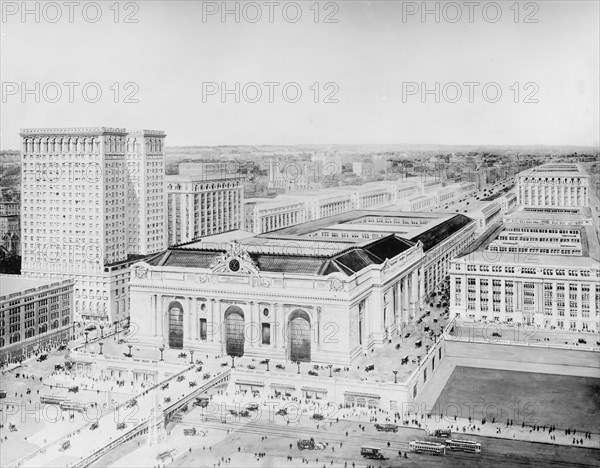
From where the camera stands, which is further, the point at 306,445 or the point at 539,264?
the point at 539,264

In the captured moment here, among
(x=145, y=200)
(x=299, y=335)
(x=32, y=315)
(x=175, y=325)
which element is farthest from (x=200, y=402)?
(x=145, y=200)

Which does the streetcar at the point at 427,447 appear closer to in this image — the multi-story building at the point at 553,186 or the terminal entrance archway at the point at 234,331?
the terminal entrance archway at the point at 234,331

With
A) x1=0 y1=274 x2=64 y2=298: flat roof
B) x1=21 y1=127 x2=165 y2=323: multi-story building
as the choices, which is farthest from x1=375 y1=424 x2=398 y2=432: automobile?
x1=0 y1=274 x2=64 y2=298: flat roof

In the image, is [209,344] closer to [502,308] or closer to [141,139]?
[141,139]

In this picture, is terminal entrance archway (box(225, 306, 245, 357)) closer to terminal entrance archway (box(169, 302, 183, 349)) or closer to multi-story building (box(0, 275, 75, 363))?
terminal entrance archway (box(169, 302, 183, 349))

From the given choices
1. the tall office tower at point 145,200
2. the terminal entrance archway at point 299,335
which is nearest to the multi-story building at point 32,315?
the tall office tower at point 145,200

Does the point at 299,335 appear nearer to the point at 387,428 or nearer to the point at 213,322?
the point at 213,322

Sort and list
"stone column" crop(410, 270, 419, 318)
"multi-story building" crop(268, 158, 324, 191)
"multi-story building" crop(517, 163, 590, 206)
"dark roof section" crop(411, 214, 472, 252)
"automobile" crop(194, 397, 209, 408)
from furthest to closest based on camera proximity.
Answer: "dark roof section" crop(411, 214, 472, 252)
"stone column" crop(410, 270, 419, 318)
"multi-story building" crop(268, 158, 324, 191)
"multi-story building" crop(517, 163, 590, 206)
"automobile" crop(194, 397, 209, 408)
